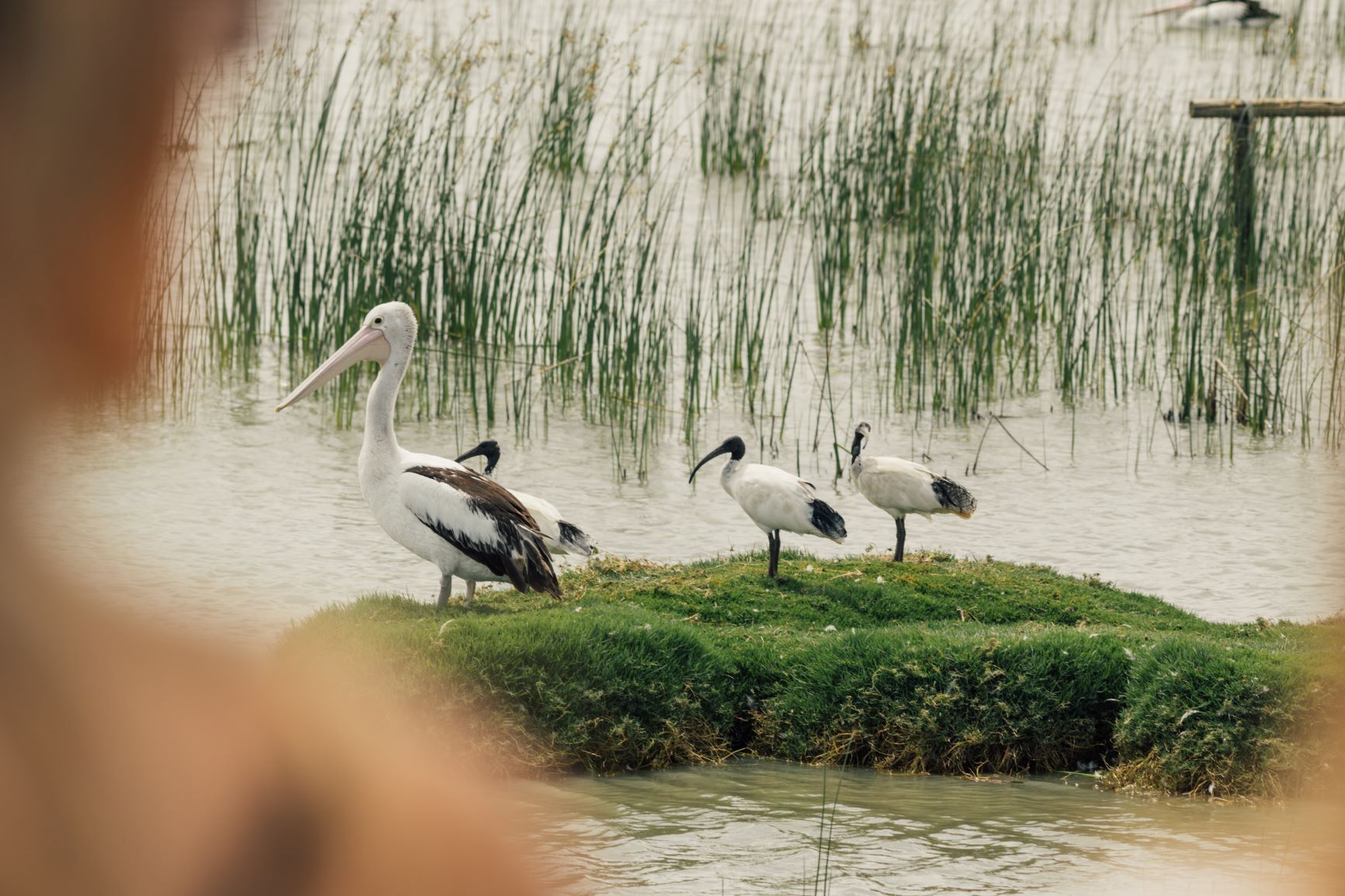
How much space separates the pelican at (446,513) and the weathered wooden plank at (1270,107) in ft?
26.1

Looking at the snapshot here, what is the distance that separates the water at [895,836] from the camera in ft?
15.1

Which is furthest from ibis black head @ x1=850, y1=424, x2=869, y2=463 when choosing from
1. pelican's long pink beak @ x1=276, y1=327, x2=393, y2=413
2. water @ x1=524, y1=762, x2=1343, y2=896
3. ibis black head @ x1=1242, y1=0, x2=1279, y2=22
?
ibis black head @ x1=1242, y1=0, x2=1279, y2=22

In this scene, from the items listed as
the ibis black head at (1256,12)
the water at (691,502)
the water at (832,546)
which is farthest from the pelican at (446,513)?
the ibis black head at (1256,12)

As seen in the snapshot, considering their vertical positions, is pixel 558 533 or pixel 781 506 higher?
pixel 781 506

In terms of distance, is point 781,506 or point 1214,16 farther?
point 1214,16

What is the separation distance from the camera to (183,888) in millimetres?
456

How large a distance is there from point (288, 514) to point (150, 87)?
915 centimetres

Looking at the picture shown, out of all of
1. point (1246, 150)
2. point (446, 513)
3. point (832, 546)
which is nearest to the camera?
point (446, 513)

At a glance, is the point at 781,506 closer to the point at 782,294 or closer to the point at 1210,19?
the point at 782,294

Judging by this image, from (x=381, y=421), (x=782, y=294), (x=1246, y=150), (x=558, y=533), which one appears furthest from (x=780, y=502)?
(x=782, y=294)

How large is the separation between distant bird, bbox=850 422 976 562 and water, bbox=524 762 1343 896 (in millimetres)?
2165

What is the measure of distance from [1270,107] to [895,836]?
935cm

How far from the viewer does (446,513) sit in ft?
22.0

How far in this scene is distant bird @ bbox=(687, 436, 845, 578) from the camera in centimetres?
727
